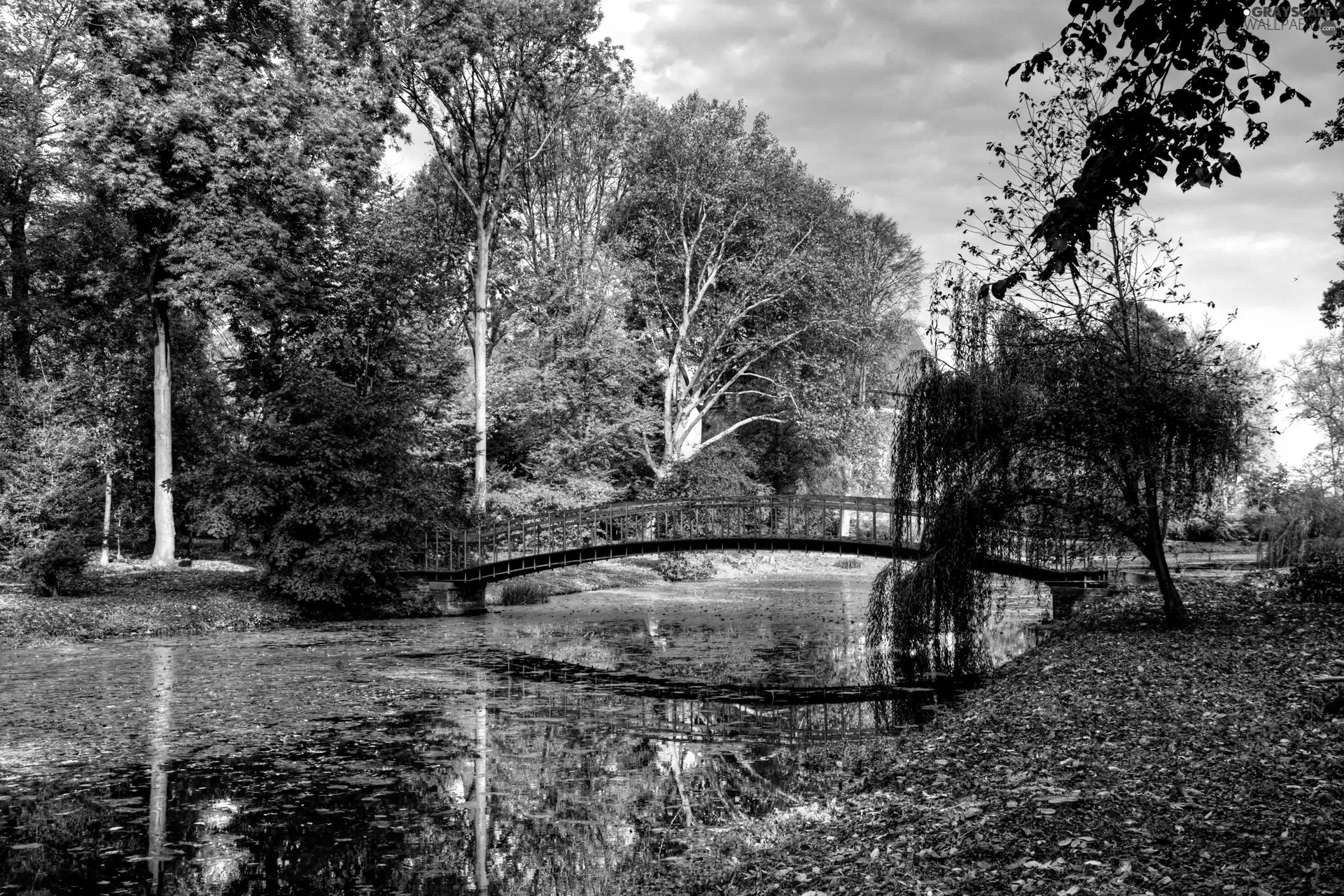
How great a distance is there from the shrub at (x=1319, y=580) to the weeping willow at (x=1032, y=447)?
7.74ft

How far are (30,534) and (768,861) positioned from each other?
770 inches

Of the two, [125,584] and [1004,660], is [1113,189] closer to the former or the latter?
[1004,660]

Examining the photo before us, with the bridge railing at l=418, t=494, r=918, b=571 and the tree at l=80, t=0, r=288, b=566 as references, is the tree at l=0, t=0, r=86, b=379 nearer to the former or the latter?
the tree at l=80, t=0, r=288, b=566

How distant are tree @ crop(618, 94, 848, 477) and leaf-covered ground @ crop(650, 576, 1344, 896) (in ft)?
79.9

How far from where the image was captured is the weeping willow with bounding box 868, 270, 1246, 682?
1320 centimetres

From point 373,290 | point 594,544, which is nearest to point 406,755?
point 594,544

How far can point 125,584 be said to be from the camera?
21.7 metres

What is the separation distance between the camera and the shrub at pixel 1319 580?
14009 mm

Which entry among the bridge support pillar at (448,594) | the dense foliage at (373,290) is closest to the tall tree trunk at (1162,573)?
the dense foliage at (373,290)

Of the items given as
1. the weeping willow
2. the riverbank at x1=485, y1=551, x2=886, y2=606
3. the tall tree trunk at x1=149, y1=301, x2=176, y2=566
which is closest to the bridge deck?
the riverbank at x1=485, y1=551, x2=886, y2=606

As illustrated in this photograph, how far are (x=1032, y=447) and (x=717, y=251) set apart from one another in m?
22.3

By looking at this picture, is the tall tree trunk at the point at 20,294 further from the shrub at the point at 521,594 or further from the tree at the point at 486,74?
the shrub at the point at 521,594

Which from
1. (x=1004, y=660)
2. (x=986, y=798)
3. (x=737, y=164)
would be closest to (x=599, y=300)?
(x=737, y=164)

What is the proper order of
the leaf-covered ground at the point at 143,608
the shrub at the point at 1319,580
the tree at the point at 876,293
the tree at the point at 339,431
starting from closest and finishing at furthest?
Answer: the shrub at the point at 1319,580 < the leaf-covered ground at the point at 143,608 < the tree at the point at 339,431 < the tree at the point at 876,293
